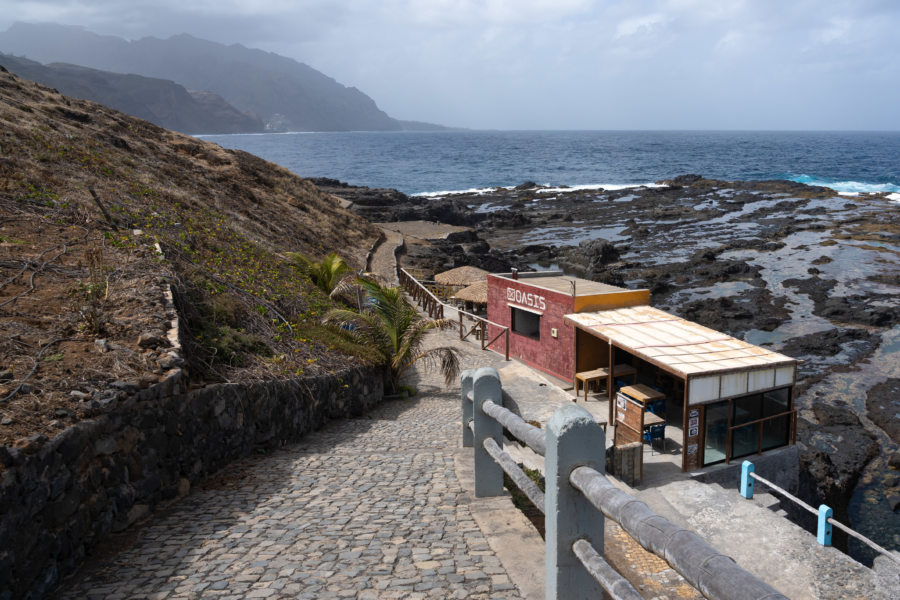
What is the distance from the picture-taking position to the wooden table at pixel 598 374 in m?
15.4

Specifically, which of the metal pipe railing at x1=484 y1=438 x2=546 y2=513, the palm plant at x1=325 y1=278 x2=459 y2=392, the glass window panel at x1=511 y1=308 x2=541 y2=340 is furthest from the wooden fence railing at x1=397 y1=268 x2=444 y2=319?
the metal pipe railing at x1=484 y1=438 x2=546 y2=513

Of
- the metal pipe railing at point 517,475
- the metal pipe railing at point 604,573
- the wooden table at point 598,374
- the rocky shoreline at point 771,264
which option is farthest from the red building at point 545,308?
the metal pipe railing at point 604,573

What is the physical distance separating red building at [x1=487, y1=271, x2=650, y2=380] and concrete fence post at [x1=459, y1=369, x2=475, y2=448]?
1027cm

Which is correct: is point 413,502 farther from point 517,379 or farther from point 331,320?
point 517,379

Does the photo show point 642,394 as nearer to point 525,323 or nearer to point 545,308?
Answer: point 545,308

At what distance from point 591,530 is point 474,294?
2198 centimetres

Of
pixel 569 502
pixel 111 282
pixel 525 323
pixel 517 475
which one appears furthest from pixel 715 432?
pixel 111 282

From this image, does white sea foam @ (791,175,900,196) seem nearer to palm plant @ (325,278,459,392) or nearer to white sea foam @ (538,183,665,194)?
white sea foam @ (538,183,665,194)

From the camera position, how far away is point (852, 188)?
78938 mm

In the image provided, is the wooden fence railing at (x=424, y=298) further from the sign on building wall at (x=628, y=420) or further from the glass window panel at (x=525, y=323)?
the sign on building wall at (x=628, y=420)

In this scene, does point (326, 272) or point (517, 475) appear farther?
point (326, 272)

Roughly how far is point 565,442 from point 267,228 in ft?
83.3

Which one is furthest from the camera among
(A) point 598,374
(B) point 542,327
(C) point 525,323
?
(C) point 525,323

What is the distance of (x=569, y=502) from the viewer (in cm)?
318
